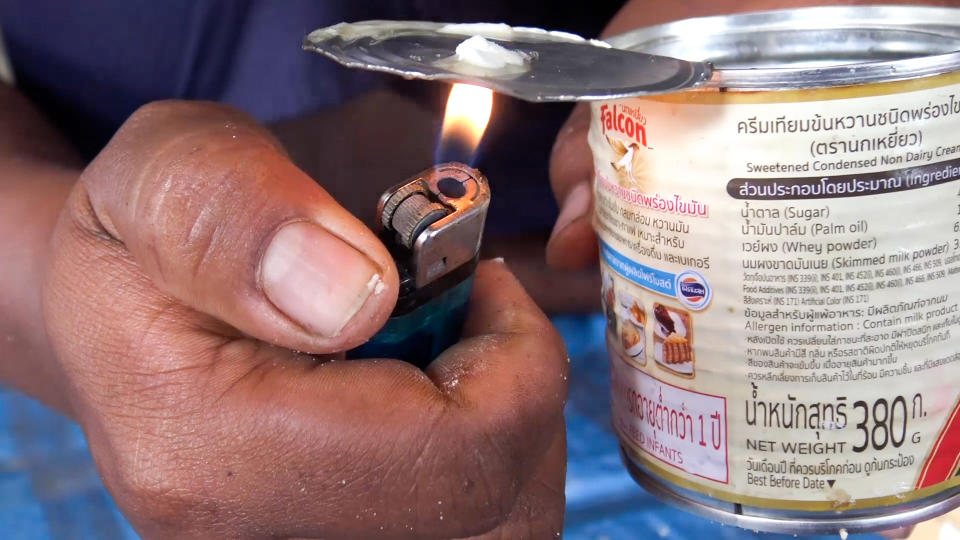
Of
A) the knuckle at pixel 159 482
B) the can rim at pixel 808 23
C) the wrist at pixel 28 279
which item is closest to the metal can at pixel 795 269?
the can rim at pixel 808 23

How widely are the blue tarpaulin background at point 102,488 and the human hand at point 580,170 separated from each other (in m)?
0.14

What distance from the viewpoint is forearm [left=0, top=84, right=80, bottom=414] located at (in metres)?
0.60

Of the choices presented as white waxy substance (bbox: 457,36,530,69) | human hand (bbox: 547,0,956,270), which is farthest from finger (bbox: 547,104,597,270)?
white waxy substance (bbox: 457,36,530,69)

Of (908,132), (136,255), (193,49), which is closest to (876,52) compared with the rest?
(908,132)

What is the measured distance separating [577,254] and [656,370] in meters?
0.18

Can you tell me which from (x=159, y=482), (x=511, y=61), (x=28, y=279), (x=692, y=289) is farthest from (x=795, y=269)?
(x=28, y=279)

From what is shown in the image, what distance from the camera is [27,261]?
61 centimetres

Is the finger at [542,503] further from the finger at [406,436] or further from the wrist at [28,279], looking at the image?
the wrist at [28,279]

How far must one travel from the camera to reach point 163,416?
17.9 inches

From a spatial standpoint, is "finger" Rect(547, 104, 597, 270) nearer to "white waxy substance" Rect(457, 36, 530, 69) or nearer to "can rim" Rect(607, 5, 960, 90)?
"can rim" Rect(607, 5, 960, 90)

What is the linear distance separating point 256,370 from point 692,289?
222 millimetres

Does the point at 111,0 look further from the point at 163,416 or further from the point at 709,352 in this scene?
the point at 709,352

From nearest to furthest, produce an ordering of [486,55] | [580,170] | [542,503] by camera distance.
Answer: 1. [486,55]
2. [542,503]
3. [580,170]

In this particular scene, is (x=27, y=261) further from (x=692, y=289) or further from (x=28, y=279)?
(x=692, y=289)
